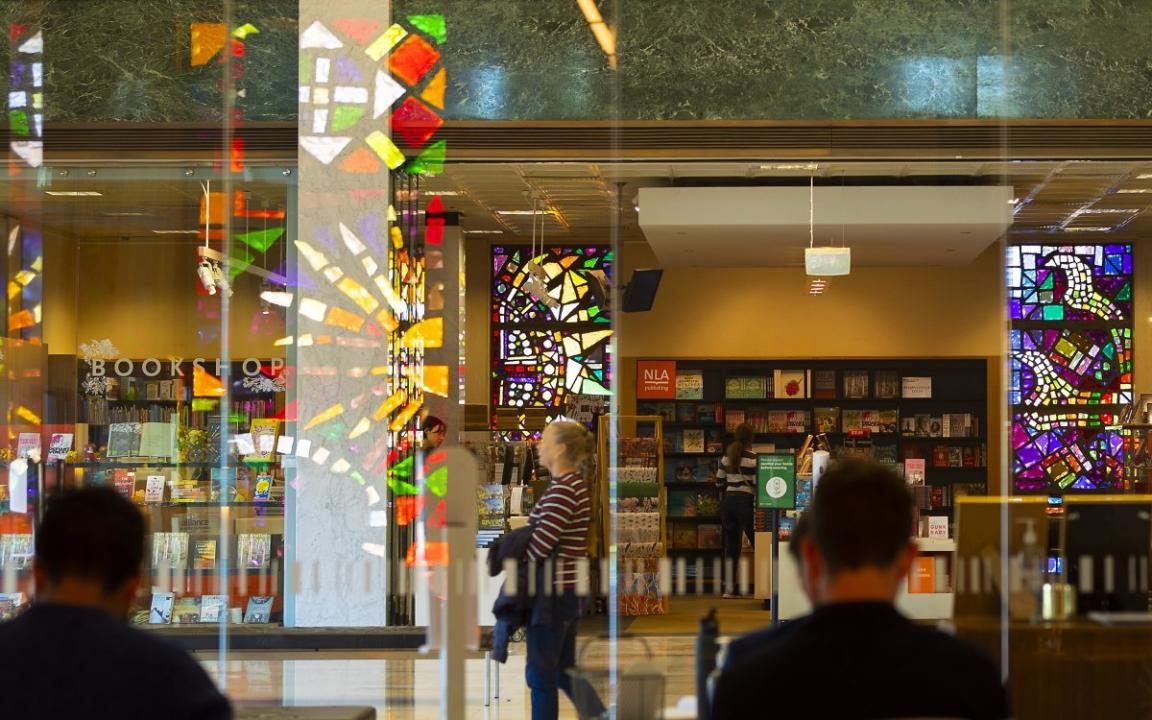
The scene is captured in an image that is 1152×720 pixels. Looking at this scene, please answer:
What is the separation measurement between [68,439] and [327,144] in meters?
2.01

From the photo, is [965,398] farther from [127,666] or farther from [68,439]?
[127,666]

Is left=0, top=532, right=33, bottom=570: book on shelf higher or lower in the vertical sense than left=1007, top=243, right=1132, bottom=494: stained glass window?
lower

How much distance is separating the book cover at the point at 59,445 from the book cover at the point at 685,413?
25.2 feet

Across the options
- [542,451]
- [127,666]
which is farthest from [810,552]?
[542,451]

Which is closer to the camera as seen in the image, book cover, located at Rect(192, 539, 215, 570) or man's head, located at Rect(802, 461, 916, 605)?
man's head, located at Rect(802, 461, 916, 605)

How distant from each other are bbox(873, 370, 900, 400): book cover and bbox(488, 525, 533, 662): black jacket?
903cm

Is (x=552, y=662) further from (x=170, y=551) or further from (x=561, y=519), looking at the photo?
(x=170, y=551)

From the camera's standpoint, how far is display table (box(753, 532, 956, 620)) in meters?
5.60

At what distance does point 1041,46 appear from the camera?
5.95 m

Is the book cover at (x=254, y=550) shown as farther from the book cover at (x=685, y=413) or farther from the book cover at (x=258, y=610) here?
the book cover at (x=685, y=413)

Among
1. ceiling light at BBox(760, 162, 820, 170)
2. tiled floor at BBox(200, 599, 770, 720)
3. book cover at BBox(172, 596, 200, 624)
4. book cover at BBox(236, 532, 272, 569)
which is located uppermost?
ceiling light at BBox(760, 162, 820, 170)

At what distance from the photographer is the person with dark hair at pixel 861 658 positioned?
6.00ft

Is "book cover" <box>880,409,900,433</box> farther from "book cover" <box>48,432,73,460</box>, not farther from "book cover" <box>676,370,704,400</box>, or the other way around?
"book cover" <box>48,432,73,460</box>

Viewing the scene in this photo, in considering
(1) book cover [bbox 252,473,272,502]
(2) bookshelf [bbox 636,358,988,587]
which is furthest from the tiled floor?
(2) bookshelf [bbox 636,358,988,587]
